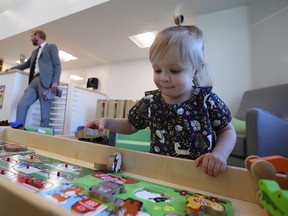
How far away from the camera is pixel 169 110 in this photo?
1.65 ft

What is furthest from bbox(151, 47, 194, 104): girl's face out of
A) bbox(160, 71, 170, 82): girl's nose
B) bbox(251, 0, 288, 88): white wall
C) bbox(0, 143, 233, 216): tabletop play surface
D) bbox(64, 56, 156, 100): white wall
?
bbox(64, 56, 156, 100): white wall

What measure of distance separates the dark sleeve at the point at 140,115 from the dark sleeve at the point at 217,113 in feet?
0.58

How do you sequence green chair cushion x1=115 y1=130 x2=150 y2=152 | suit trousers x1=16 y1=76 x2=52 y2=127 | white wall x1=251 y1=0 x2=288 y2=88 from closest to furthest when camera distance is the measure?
green chair cushion x1=115 y1=130 x2=150 y2=152
white wall x1=251 y1=0 x2=288 y2=88
suit trousers x1=16 y1=76 x2=52 y2=127

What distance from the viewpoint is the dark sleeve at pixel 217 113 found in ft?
1.54

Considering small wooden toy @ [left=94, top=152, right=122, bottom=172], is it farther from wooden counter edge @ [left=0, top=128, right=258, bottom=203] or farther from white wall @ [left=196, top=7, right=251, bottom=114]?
white wall @ [left=196, top=7, right=251, bottom=114]

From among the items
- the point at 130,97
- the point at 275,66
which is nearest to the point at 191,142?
the point at 275,66

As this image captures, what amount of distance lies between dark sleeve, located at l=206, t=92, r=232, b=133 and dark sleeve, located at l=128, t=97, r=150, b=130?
18 centimetres

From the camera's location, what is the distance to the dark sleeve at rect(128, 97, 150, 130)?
561 mm

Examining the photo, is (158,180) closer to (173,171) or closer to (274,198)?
(173,171)

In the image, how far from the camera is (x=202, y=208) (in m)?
0.21

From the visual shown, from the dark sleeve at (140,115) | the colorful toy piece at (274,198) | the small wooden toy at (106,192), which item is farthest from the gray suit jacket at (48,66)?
the colorful toy piece at (274,198)

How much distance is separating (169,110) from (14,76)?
1682 millimetres

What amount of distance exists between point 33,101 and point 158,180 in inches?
62.0

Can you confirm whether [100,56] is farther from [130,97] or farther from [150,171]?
[150,171]
